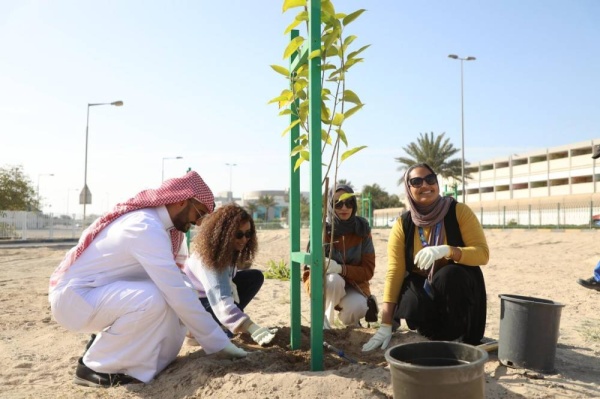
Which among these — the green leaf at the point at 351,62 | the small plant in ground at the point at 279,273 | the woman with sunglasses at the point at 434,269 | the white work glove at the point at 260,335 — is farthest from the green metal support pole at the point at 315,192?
the small plant in ground at the point at 279,273

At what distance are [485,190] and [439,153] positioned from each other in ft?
60.3

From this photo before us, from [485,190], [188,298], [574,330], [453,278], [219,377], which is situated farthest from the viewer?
[485,190]

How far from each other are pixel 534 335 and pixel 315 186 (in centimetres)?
149

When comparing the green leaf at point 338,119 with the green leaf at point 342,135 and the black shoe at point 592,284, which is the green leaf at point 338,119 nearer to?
the green leaf at point 342,135

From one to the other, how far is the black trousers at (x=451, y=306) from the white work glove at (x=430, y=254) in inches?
4.8

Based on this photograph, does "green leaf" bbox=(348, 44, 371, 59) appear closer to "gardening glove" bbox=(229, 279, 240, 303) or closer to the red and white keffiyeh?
the red and white keffiyeh

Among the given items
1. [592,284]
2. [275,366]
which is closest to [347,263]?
[275,366]

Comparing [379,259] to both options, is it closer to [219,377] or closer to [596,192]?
[219,377]

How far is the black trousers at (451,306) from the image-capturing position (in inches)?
126

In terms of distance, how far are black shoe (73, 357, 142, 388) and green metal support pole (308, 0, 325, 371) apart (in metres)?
1.11

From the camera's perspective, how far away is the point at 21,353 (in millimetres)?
3932

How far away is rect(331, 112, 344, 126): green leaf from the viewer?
3072 millimetres

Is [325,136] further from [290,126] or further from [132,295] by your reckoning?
[132,295]

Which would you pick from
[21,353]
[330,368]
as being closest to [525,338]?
[330,368]
